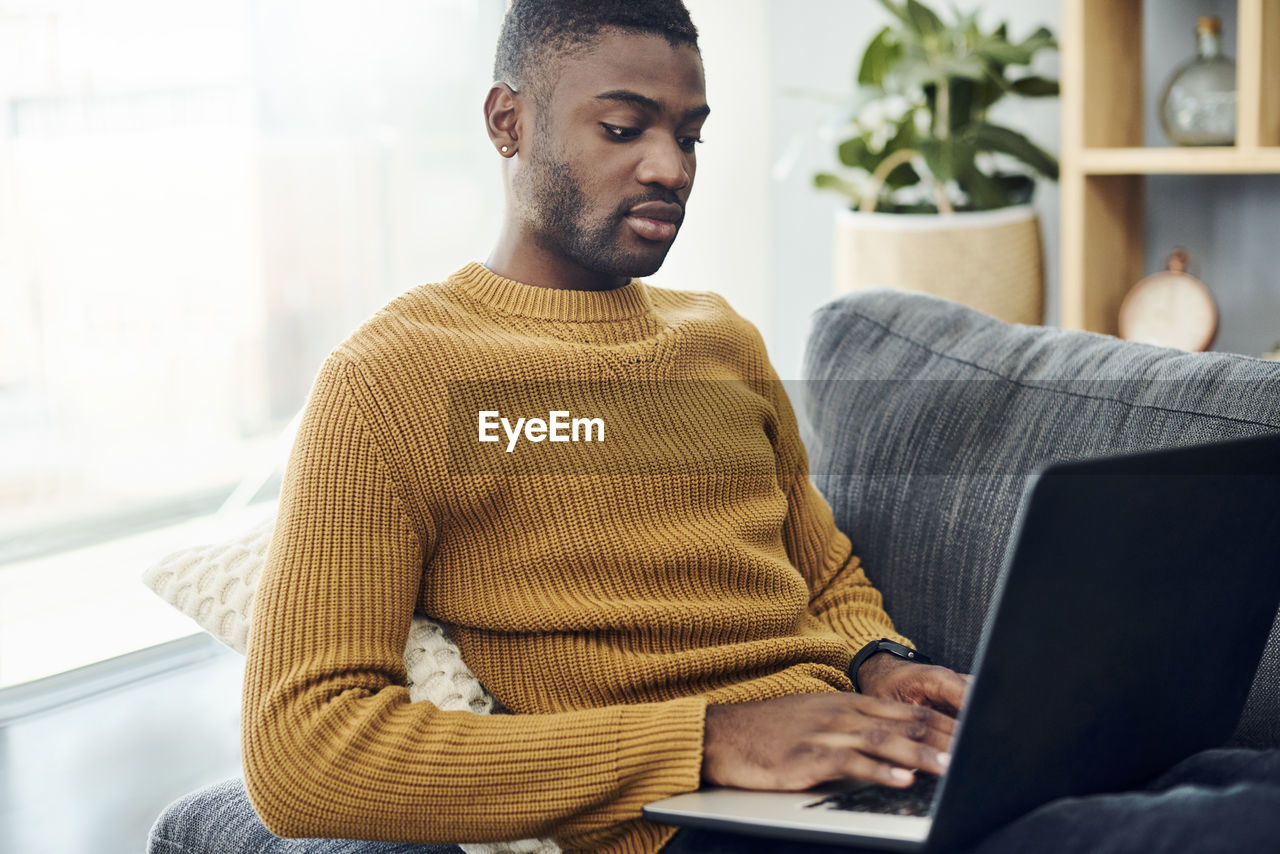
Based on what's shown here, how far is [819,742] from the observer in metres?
0.86

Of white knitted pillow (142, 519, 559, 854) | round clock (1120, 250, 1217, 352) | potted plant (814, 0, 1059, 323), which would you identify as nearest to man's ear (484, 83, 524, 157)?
white knitted pillow (142, 519, 559, 854)

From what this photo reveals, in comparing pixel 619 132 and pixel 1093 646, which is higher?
pixel 619 132

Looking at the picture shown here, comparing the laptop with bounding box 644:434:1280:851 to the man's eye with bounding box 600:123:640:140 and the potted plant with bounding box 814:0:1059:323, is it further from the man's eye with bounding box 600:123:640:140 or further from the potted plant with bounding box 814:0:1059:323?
the potted plant with bounding box 814:0:1059:323

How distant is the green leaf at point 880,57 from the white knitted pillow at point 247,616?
1649 millimetres

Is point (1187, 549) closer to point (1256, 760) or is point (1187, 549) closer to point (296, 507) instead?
point (1256, 760)

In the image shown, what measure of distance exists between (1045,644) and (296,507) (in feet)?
1.76

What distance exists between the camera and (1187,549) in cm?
76

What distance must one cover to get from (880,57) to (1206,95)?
594 mm

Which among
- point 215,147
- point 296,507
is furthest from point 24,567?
point 296,507

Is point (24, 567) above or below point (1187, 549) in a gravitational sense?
below

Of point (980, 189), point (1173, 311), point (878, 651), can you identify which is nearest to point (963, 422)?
point (878, 651)

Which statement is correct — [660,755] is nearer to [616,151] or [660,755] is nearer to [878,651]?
[878,651]

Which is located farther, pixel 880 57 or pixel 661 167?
pixel 880 57

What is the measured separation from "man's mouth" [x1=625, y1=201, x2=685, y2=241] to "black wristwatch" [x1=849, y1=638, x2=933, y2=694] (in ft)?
1.38
